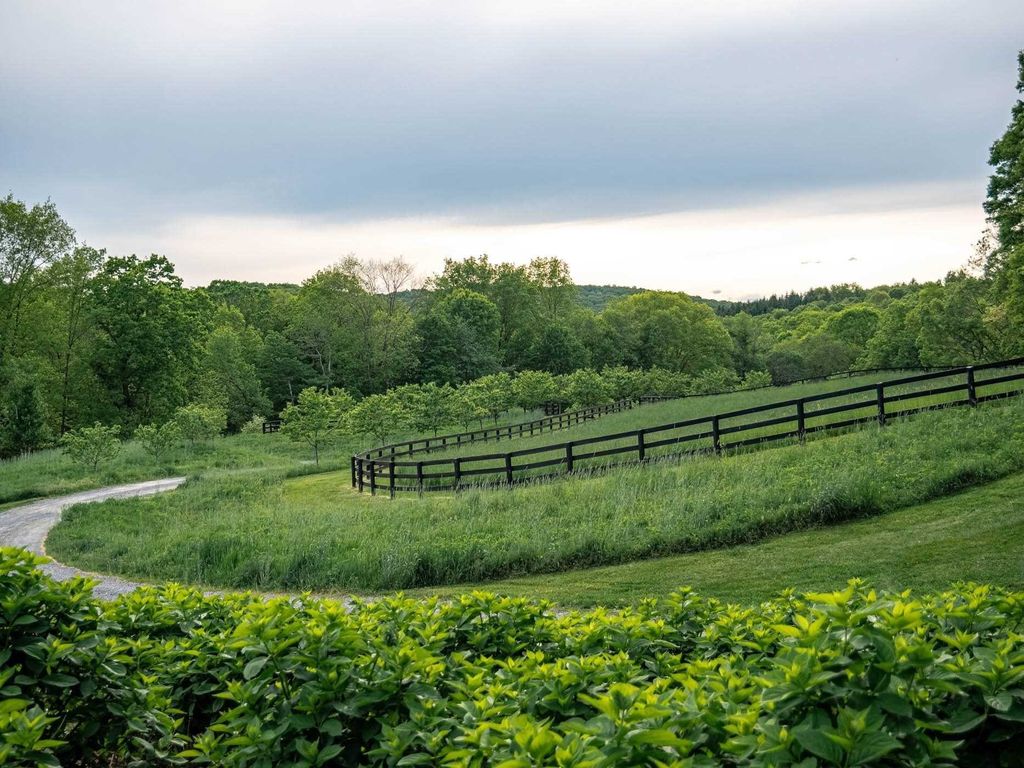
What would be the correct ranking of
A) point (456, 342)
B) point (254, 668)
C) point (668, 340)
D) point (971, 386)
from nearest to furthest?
1. point (254, 668)
2. point (971, 386)
3. point (456, 342)
4. point (668, 340)

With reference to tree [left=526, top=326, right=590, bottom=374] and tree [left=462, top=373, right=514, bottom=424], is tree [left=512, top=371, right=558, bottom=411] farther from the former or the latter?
tree [left=526, top=326, right=590, bottom=374]

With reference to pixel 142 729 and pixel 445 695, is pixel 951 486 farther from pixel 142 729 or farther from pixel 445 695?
pixel 142 729

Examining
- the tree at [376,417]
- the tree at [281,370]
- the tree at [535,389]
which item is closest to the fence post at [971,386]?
the tree at [376,417]

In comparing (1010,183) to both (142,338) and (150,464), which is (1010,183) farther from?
(142,338)

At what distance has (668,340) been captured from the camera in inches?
4067

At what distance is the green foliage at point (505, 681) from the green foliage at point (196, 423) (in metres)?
40.2

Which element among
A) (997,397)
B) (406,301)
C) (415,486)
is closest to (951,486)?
(997,397)

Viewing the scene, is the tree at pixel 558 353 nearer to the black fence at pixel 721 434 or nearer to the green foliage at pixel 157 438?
the green foliage at pixel 157 438

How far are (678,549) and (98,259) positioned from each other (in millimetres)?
58514

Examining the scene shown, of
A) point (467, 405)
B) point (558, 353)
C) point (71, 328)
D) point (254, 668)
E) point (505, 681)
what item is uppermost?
point (71, 328)

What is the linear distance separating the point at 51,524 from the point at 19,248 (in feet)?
124

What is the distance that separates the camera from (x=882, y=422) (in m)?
17.7

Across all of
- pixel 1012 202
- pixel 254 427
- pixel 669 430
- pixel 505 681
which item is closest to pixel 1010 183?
pixel 1012 202

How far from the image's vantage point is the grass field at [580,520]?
12797 millimetres
